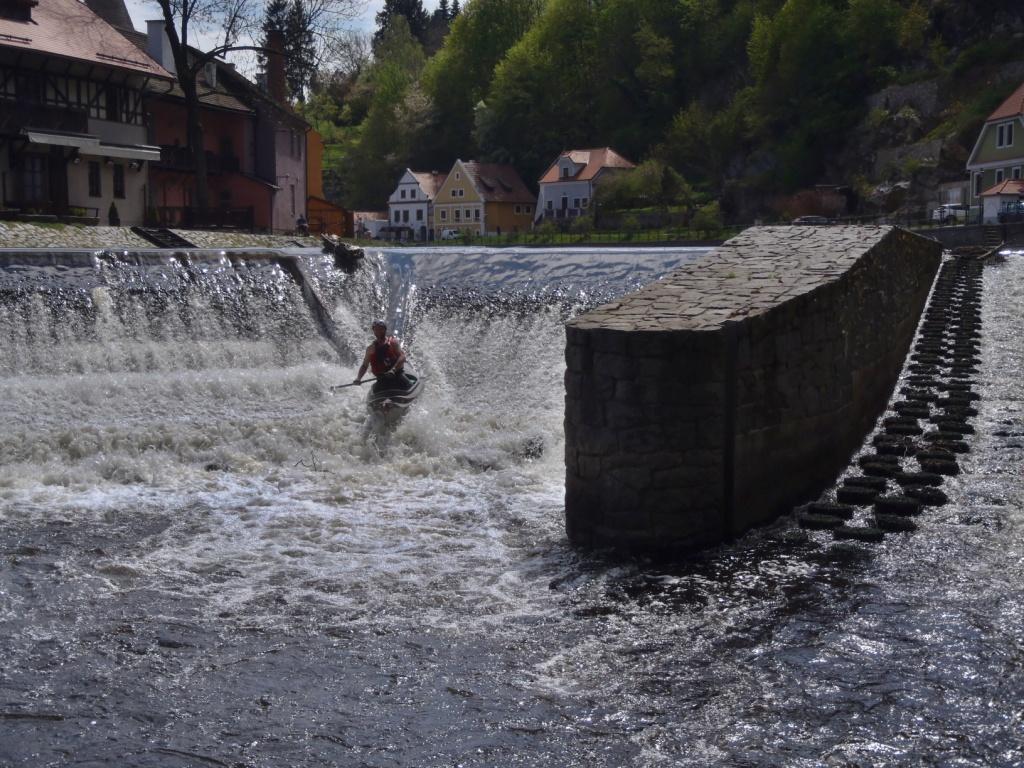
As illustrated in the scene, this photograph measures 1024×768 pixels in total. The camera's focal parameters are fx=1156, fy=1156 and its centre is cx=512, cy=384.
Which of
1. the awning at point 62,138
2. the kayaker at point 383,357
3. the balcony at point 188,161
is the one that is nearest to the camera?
the kayaker at point 383,357

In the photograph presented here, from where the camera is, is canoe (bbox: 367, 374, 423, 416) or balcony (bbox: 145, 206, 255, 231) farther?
balcony (bbox: 145, 206, 255, 231)

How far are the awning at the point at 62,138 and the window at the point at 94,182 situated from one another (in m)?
1.28

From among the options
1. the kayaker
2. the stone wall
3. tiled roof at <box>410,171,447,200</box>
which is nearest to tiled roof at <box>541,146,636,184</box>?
tiled roof at <box>410,171,447,200</box>

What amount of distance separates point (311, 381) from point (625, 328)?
7.01 meters

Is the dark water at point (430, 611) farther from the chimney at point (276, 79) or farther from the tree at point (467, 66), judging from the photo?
the tree at point (467, 66)

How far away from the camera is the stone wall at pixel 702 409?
8656mm

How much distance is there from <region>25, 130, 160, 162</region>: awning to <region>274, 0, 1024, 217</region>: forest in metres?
6.29

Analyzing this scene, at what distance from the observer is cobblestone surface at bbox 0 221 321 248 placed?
26297 mm

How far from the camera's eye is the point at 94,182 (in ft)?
121

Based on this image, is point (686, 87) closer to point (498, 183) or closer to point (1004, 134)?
point (498, 183)

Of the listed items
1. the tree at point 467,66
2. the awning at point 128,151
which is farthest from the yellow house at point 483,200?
the awning at point 128,151

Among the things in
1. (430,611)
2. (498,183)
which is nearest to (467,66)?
(498,183)

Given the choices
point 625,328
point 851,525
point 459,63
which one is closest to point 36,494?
point 625,328

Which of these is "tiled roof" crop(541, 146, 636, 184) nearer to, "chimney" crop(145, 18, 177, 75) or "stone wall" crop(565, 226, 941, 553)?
"chimney" crop(145, 18, 177, 75)
